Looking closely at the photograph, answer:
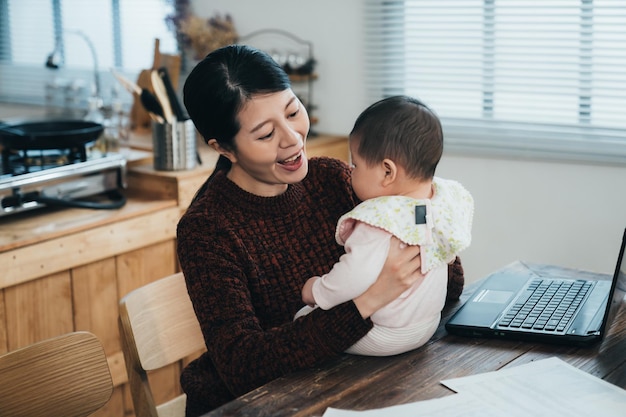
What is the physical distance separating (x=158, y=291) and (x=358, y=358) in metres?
0.54

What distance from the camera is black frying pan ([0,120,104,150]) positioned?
8.24 feet

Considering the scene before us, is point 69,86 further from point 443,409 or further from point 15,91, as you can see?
point 443,409

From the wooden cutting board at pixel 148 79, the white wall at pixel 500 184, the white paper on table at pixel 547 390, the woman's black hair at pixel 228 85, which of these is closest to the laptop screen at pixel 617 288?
the white paper on table at pixel 547 390

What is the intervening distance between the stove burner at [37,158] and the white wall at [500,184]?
1.17 meters

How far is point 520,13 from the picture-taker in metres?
2.92

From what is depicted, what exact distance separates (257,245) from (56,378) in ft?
1.51

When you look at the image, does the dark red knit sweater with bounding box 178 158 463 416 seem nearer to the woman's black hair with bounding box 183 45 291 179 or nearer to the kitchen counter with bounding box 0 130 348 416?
the woman's black hair with bounding box 183 45 291 179

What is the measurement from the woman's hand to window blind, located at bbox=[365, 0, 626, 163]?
166 cm

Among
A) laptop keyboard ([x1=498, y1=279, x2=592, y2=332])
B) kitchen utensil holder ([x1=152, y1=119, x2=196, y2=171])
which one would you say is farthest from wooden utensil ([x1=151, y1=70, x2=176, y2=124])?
laptop keyboard ([x1=498, y1=279, x2=592, y2=332])

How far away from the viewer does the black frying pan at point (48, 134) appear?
8.24 feet

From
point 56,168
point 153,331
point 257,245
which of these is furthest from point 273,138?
point 56,168

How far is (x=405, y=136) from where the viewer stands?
137 cm

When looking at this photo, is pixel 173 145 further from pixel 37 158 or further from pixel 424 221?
pixel 424 221

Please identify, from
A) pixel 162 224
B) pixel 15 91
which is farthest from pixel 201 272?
pixel 15 91
